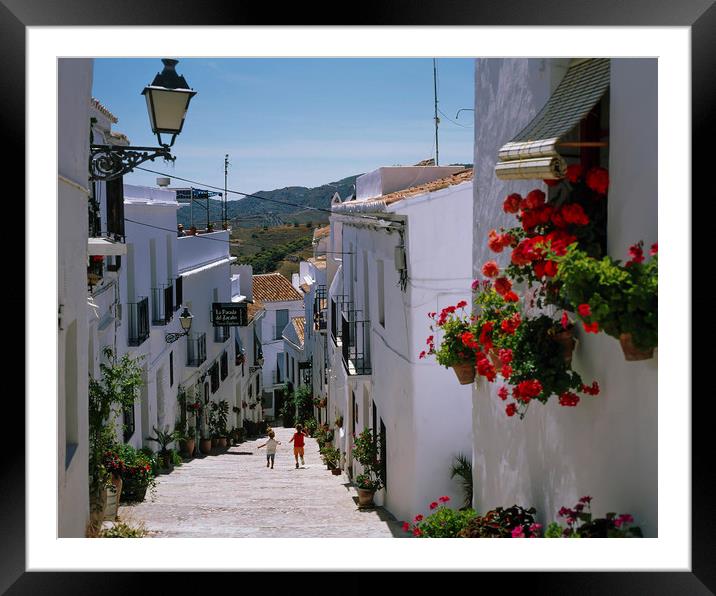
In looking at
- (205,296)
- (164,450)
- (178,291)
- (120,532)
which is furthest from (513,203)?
(205,296)

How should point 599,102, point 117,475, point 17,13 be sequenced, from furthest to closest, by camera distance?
point 117,475 < point 599,102 < point 17,13

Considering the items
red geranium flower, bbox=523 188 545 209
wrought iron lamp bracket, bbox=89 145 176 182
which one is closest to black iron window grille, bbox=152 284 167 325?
wrought iron lamp bracket, bbox=89 145 176 182

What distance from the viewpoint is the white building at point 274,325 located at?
32.8 metres

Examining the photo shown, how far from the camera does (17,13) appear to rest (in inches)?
142

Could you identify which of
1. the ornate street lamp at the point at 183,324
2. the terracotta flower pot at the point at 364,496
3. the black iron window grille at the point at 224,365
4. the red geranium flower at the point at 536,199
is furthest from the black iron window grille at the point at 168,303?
the red geranium flower at the point at 536,199

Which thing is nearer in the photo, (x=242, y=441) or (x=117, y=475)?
(x=117, y=475)

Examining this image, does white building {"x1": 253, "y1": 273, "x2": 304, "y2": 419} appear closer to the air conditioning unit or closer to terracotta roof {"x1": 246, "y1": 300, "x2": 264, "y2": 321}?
terracotta roof {"x1": 246, "y1": 300, "x2": 264, "y2": 321}

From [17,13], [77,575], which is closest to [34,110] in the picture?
[17,13]

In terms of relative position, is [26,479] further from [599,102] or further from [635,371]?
[599,102]

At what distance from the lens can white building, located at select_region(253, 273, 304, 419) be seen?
32.8 metres

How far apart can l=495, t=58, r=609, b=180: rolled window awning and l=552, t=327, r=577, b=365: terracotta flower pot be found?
79 centimetres

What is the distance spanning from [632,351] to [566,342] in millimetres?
923

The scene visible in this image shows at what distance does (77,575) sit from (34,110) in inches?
81.2

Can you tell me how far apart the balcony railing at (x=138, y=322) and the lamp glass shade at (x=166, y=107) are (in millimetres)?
8017
